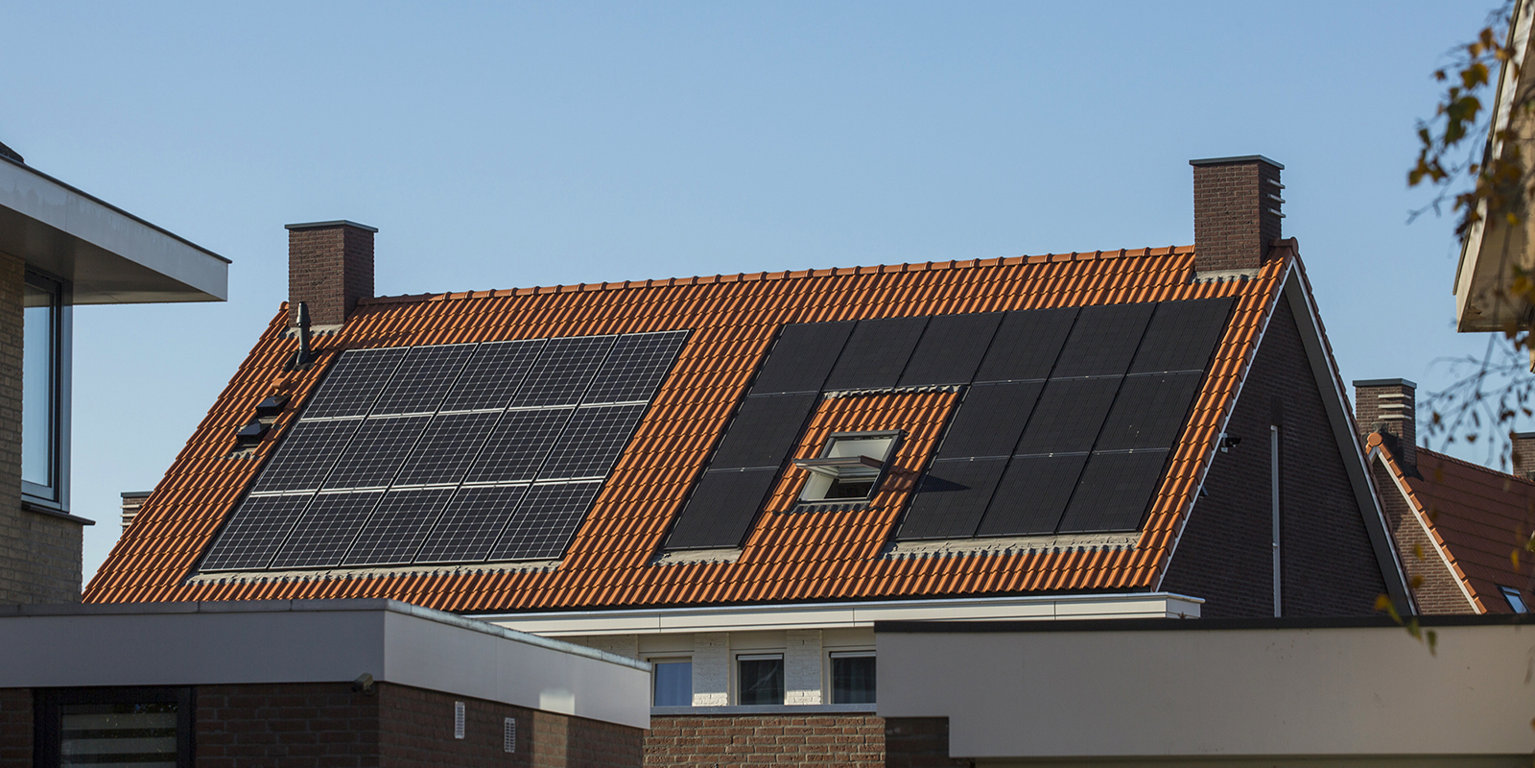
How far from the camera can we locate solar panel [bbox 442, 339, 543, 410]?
2800cm

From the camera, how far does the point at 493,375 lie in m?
28.5

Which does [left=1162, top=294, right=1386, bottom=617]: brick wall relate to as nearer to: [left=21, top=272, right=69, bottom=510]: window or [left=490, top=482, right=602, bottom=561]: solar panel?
[left=490, top=482, right=602, bottom=561]: solar panel

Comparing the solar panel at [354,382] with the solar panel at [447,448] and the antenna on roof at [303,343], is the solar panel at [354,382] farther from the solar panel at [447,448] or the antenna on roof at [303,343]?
the solar panel at [447,448]

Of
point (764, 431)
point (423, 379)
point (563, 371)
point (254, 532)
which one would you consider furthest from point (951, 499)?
point (254, 532)

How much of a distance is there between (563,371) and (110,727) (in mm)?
14036

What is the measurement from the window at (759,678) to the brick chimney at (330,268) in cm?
996

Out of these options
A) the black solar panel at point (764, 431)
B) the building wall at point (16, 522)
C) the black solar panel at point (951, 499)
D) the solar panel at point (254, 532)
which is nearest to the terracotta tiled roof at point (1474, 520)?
the black solar panel at point (951, 499)

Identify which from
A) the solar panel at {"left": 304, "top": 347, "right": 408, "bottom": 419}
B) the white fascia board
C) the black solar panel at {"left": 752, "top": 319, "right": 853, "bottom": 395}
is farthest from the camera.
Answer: the solar panel at {"left": 304, "top": 347, "right": 408, "bottom": 419}

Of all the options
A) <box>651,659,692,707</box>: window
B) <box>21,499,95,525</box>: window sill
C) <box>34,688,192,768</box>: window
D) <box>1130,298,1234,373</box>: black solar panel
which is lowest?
<box>34,688,192,768</box>: window

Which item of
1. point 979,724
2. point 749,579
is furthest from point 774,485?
point 979,724

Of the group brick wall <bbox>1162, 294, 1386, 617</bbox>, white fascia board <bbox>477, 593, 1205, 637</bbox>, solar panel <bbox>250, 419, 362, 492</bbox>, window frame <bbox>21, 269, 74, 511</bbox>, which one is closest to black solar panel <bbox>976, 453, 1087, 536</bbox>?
white fascia board <bbox>477, 593, 1205, 637</bbox>

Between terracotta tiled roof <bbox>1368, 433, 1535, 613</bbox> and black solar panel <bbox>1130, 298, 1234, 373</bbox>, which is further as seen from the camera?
terracotta tiled roof <bbox>1368, 433, 1535, 613</bbox>

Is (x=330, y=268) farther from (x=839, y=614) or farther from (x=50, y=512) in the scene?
(x=50, y=512)

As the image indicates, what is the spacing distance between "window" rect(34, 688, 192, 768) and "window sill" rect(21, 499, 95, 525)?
9.22 feet
